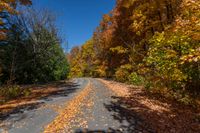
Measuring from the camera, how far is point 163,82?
1102 cm

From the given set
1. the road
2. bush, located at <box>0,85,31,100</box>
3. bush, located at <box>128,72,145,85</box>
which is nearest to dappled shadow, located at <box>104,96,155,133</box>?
the road

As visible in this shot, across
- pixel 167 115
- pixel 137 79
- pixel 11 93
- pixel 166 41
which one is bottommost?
pixel 167 115

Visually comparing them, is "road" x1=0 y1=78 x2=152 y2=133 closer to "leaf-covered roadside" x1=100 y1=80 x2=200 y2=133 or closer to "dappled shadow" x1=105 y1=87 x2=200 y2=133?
"dappled shadow" x1=105 y1=87 x2=200 y2=133

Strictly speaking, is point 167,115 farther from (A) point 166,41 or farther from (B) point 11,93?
(B) point 11,93

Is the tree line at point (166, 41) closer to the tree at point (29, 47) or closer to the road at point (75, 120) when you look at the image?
the road at point (75, 120)

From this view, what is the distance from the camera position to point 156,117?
8258 millimetres

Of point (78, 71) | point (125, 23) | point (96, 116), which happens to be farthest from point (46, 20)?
point (78, 71)

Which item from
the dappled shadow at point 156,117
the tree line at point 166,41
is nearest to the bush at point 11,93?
the dappled shadow at point 156,117

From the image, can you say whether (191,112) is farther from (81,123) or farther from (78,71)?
(78,71)

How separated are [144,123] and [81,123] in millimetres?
2360

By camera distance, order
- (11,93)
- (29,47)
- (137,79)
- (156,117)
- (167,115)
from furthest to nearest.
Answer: (29,47) → (137,79) → (11,93) → (167,115) → (156,117)

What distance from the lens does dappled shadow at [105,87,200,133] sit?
6.91 metres

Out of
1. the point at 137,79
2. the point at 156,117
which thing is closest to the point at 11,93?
the point at 137,79

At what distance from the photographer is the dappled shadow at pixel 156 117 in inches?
272
